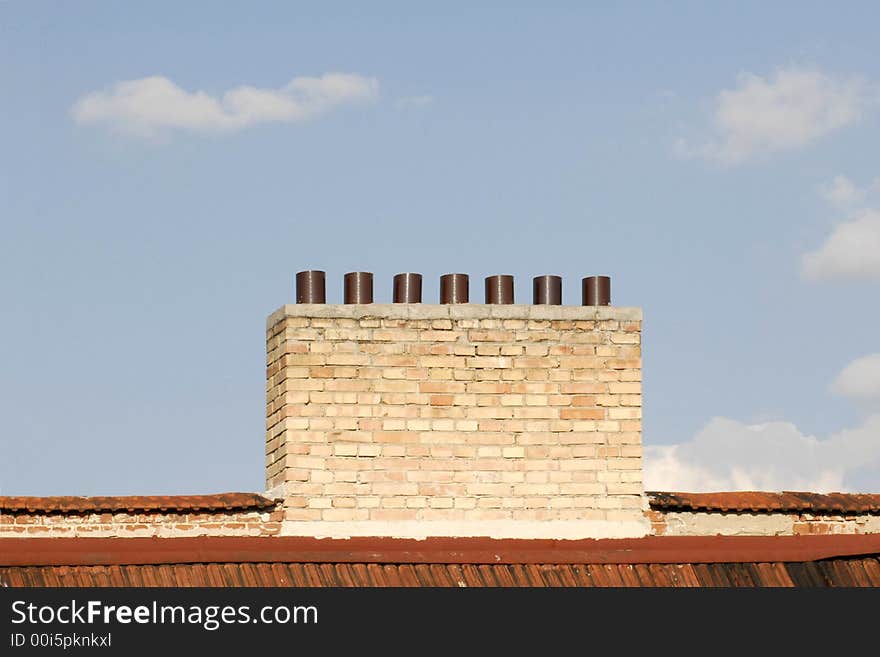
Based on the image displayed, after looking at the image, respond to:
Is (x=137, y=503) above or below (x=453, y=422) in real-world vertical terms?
below

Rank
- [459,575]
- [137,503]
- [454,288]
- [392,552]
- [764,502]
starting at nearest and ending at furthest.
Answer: [459,575] → [392,552] → [137,503] → [764,502] → [454,288]

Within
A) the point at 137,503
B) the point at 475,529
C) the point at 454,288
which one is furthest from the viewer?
the point at 454,288

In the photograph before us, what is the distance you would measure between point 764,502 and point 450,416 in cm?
352

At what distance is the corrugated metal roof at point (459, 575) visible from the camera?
1335 centimetres

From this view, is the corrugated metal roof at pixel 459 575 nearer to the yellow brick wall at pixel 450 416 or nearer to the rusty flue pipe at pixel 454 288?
the yellow brick wall at pixel 450 416

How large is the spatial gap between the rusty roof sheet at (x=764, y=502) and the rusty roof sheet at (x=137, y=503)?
14.1ft

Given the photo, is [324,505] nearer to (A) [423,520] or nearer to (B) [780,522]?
(A) [423,520]

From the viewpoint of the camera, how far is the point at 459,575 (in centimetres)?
1382

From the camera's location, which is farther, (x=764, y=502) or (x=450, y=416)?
(x=764, y=502)

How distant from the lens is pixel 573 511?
63.4 feet

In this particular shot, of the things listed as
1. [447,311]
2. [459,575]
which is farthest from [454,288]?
[459,575]

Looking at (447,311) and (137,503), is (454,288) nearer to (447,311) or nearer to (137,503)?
(447,311)

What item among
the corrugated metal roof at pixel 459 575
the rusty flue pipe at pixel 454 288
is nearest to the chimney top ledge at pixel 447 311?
the rusty flue pipe at pixel 454 288
